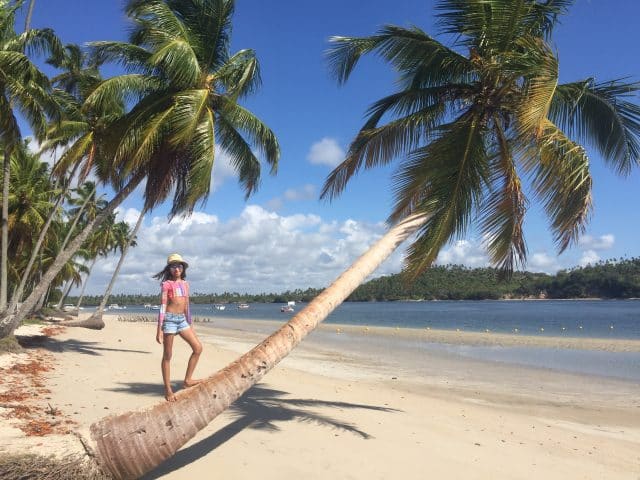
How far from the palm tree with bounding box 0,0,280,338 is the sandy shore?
4455mm

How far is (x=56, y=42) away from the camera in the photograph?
13.7m

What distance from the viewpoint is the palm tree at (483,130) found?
6.96 m

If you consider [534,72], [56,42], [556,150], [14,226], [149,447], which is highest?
[56,42]

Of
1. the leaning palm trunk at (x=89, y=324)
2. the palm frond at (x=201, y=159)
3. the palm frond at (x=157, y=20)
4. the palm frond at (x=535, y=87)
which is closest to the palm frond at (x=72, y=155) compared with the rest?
the palm frond at (x=157, y=20)

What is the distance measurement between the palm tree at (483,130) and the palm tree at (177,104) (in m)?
3.83

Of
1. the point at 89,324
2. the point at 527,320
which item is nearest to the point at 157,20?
the point at 89,324

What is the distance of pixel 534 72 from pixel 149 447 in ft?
20.6

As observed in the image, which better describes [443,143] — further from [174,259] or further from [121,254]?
[121,254]

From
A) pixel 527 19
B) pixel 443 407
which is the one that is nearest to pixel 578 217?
pixel 527 19

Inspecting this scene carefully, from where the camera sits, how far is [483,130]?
7.53 m

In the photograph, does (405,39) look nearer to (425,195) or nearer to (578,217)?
(425,195)

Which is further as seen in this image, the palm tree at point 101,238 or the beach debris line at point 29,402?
the palm tree at point 101,238

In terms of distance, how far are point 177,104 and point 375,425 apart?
7.27 meters

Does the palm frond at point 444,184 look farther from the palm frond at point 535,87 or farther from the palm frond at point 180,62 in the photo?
the palm frond at point 180,62
